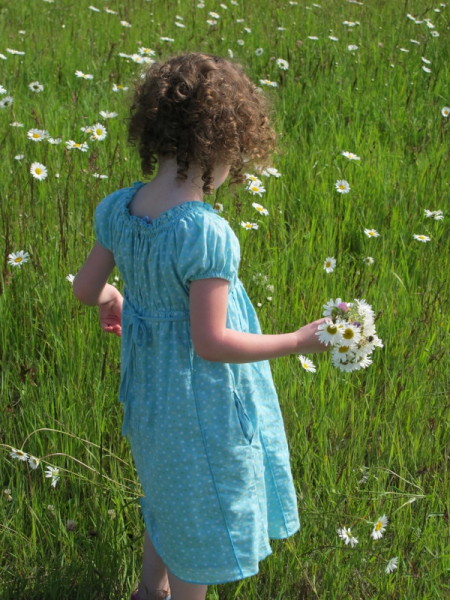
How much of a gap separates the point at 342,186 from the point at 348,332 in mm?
1925

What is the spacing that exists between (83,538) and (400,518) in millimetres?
700

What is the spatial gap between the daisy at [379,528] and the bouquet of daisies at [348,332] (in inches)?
18.4

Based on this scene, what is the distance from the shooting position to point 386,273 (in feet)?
9.11

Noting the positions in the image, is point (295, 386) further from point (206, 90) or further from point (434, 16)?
point (434, 16)

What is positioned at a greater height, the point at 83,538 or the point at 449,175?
the point at 449,175

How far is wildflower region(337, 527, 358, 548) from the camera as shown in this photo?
5.80 feet

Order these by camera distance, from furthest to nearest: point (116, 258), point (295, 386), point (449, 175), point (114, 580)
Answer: point (449, 175) < point (295, 386) < point (114, 580) < point (116, 258)

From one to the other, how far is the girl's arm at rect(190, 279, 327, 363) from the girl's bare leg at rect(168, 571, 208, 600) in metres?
0.48

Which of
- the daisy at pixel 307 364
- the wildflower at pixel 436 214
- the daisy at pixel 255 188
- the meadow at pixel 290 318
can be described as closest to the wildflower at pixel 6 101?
the meadow at pixel 290 318

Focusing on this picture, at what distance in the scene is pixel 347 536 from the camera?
5.86 ft

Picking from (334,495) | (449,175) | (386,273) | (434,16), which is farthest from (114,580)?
(434,16)

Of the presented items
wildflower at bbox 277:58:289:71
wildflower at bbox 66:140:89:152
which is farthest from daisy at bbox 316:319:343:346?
wildflower at bbox 277:58:289:71

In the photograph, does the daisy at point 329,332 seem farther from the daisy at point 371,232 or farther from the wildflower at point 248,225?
the daisy at point 371,232

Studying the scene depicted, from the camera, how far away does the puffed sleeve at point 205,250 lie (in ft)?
4.61
